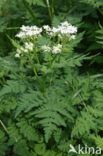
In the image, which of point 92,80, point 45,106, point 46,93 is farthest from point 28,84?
point 92,80

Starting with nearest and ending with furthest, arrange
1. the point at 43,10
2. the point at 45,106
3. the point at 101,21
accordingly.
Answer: the point at 45,106 < the point at 101,21 < the point at 43,10

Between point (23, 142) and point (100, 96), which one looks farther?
point (23, 142)

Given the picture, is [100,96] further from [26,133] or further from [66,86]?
[26,133]

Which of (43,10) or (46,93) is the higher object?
(43,10)

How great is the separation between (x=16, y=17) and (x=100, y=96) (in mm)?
2982

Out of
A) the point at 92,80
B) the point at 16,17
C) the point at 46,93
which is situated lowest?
the point at 46,93

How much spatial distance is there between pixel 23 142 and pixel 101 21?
2.84 meters

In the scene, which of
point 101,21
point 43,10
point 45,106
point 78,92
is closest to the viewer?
point 45,106

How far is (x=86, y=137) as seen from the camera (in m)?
2.52

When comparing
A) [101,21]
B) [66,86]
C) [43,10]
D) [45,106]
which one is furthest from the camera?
[43,10]

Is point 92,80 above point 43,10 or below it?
below

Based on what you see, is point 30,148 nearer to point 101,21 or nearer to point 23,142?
point 23,142

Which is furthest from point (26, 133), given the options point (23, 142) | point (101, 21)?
point (101, 21)

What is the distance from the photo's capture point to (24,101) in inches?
99.9
